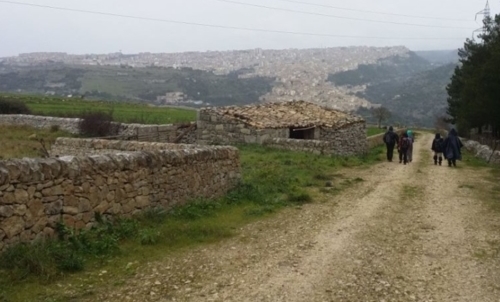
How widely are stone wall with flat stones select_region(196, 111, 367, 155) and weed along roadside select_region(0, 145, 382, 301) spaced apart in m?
7.51

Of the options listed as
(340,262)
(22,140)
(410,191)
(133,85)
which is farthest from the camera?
(133,85)

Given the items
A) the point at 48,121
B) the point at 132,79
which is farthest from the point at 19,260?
the point at 132,79

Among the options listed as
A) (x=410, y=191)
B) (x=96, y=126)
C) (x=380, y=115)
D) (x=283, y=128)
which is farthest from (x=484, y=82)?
(x=380, y=115)

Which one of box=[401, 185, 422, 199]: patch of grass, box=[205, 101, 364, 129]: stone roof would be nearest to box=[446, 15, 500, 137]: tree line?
box=[205, 101, 364, 129]: stone roof

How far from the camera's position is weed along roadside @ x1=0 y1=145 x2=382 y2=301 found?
6223 millimetres

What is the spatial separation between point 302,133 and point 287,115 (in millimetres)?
1534

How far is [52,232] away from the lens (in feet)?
24.0

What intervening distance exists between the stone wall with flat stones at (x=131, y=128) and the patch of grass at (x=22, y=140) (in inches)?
23.8

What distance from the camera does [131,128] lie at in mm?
26703

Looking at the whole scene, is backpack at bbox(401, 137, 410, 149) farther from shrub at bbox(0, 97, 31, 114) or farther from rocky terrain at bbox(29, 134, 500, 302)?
shrub at bbox(0, 97, 31, 114)

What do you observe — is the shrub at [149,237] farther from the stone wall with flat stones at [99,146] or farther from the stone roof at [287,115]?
the stone roof at [287,115]

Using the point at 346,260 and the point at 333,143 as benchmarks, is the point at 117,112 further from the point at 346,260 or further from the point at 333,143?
the point at 346,260

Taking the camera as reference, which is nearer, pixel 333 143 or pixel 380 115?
pixel 333 143

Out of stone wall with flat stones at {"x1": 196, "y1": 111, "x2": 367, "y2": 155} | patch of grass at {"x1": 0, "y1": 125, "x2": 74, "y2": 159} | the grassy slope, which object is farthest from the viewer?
the grassy slope
